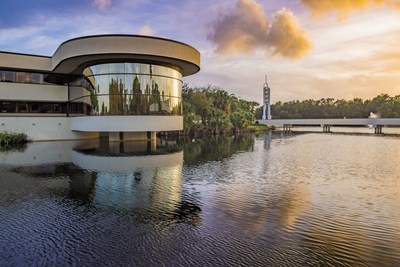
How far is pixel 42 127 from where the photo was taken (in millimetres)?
31625

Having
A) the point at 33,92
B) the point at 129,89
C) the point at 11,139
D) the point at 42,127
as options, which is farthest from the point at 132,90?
the point at 33,92

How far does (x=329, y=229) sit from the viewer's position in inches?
270

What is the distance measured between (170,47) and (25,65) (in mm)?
15951

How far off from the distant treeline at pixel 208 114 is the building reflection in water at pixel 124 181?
26395 mm

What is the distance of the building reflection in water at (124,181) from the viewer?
850 cm

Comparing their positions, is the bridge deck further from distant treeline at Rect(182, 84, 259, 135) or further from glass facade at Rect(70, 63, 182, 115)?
glass facade at Rect(70, 63, 182, 115)

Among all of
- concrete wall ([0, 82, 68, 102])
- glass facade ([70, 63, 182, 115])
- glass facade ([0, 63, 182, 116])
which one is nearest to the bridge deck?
glass facade ([0, 63, 182, 116])

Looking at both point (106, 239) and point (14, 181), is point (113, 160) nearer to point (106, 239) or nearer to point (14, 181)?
point (14, 181)

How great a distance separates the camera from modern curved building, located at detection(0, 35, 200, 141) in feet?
86.3

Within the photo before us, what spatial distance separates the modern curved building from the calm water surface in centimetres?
1373

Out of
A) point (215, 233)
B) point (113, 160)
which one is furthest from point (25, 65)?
point (215, 233)

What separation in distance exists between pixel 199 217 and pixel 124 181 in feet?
17.6

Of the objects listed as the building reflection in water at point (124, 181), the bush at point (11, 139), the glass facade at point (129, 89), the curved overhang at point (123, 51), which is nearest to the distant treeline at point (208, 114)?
the glass facade at point (129, 89)

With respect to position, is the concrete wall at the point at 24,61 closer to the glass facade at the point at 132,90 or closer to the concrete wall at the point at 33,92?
the concrete wall at the point at 33,92
